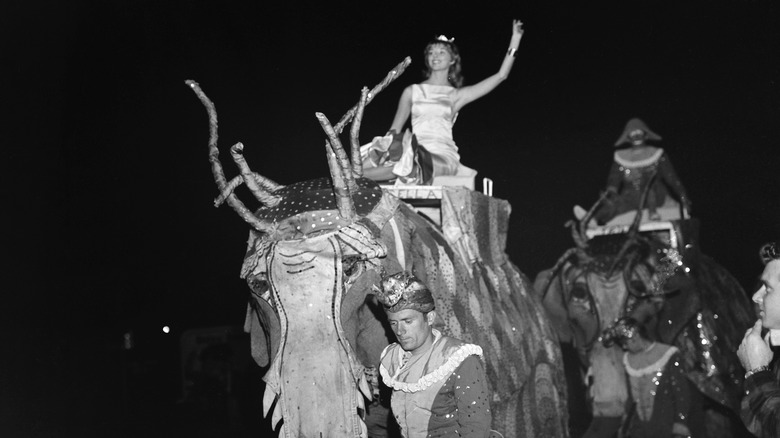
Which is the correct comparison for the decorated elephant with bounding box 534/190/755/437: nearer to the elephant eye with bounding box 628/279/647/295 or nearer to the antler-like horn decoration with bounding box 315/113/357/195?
the elephant eye with bounding box 628/279/647/295

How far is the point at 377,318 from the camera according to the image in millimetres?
4039

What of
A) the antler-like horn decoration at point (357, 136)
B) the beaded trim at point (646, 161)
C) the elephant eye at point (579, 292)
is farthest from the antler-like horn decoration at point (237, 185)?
the beaded trim at point (646, 161)

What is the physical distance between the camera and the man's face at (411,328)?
133 inches

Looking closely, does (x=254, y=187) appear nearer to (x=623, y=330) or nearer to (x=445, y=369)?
(x=445, y=369)

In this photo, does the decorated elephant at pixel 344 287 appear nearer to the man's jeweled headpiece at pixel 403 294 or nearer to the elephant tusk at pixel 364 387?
the elephant tusk at pixel 364 387

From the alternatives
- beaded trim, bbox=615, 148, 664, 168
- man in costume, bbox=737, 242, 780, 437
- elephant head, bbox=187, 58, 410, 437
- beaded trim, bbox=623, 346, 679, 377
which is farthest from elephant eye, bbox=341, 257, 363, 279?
beaded trim, bbox=615, 148, 664, 168

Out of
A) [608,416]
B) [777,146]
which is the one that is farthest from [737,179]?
[608,416]

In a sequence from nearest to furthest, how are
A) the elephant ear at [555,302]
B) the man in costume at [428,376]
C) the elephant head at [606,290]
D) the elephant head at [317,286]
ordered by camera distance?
the man in costume at [428,376]
the elephant head at [317,286]
the elephant head at [606,290]
the elephant ear at [555,302]

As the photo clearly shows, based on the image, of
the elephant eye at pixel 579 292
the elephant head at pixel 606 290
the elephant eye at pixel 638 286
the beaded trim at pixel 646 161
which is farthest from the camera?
the beaded trim at pixel 646 161

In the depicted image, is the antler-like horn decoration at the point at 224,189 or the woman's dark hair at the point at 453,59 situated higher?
the woman's dark hair at the point at 453,59

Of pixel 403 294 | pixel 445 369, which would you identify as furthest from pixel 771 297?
pixel 403 294

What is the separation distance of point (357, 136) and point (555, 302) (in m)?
4.53

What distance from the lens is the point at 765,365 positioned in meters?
3.47

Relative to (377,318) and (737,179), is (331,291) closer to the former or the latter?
(377,318)
